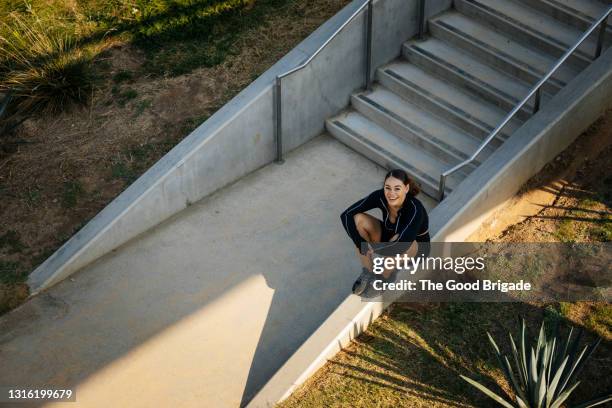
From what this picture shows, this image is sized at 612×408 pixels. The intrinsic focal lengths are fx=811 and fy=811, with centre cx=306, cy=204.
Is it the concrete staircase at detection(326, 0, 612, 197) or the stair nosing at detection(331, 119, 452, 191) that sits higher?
the concrete staircase at detection(326, 0, 612, 197)

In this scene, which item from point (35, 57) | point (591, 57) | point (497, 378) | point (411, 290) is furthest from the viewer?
point (35, 57)

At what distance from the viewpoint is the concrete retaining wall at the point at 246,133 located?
27.2 ft

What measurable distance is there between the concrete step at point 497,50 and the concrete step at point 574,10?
1.76 feet

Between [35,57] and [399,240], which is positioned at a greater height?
[35,57]

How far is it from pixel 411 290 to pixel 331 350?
103 centimetres

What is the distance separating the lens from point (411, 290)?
24.6ft

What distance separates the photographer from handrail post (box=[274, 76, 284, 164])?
8892 millimetres

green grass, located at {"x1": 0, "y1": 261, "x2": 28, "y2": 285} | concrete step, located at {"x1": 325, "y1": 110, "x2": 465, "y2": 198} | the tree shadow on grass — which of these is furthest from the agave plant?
green grass, located at {"x1": 0, "y1": 261, "x2": 28, "y2": 285}

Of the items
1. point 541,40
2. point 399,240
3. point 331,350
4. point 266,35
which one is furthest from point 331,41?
point 331,350

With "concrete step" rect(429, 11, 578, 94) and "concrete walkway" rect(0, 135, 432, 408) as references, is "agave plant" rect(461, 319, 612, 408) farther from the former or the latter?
"concrete step" rect(429, 11, 578, 94)

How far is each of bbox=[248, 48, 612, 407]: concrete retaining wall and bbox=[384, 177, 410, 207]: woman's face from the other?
0.74 meters

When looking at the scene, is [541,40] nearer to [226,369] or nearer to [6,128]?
[226,369]

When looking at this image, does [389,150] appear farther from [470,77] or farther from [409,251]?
[409,251]

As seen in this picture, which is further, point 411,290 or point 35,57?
point 35,57
